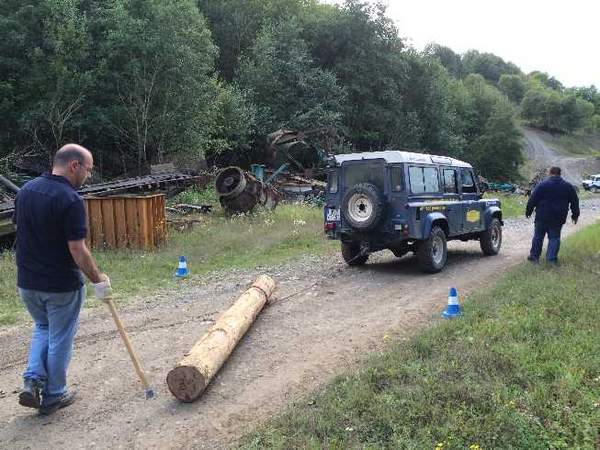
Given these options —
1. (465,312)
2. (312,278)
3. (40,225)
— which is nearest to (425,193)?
(312,278)

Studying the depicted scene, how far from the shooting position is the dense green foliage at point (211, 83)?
20027 mm

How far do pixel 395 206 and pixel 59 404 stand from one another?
6.74 meters

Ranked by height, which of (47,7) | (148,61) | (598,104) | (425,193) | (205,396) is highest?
(598,104)

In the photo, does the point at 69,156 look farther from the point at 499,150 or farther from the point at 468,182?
the point at 499,150

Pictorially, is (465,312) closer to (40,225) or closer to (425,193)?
(425,193)

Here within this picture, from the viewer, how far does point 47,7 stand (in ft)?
65.3

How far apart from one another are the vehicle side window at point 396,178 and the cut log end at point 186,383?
612 cm

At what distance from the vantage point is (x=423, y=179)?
1047 centimetres

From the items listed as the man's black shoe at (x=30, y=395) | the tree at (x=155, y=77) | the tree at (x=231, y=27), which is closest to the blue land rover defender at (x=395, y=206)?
the man's black shoe at (x=30, y=395)

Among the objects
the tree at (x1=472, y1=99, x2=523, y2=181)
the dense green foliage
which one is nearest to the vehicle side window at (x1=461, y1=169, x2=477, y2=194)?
the dense green foliage

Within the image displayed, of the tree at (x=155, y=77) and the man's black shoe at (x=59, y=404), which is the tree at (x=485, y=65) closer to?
the tree at (x=155, y=77)

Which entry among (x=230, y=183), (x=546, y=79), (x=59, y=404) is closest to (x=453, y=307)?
(x=59, y=404)

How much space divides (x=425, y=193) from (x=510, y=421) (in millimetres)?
6842

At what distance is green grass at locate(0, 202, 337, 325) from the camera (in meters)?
9.43
